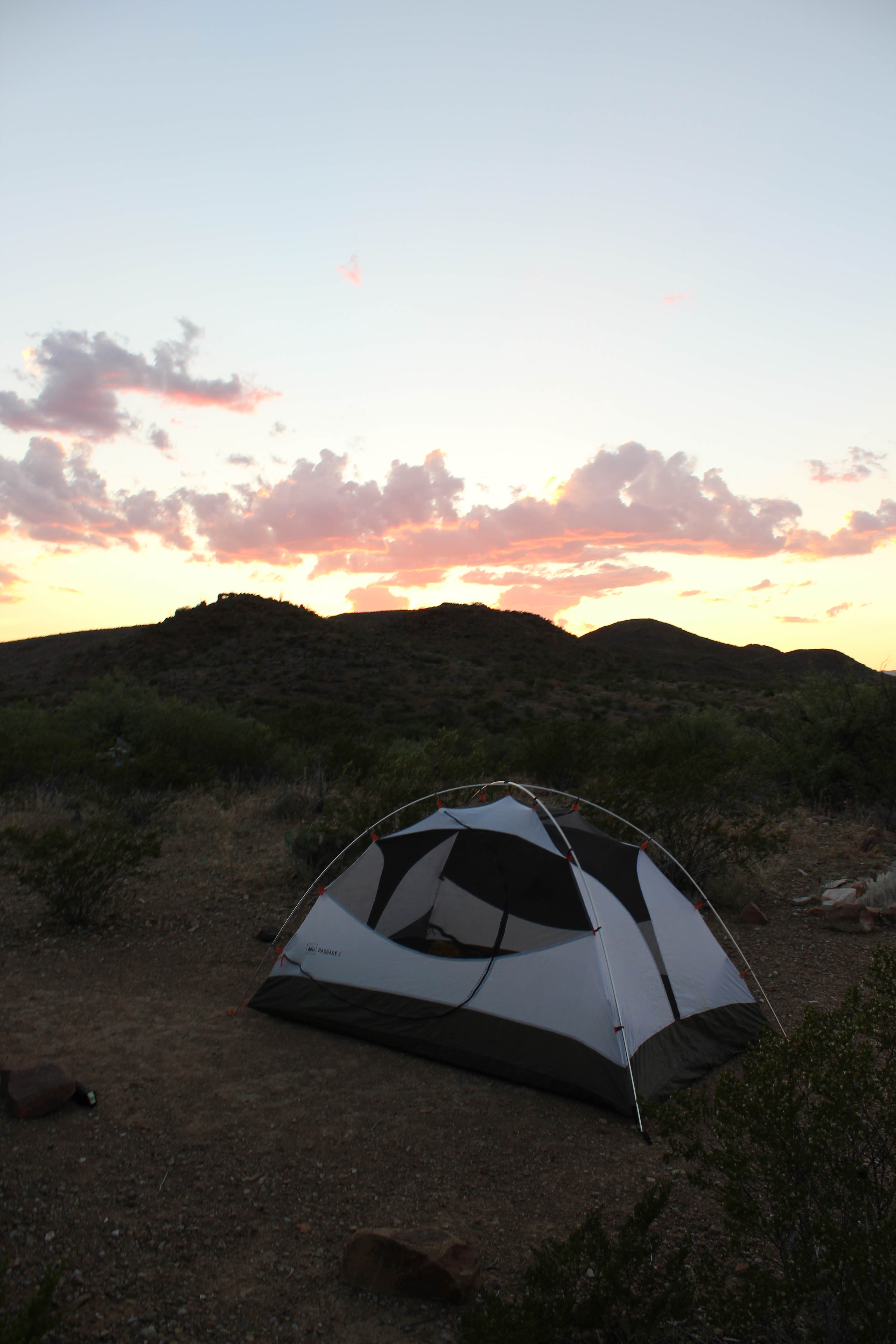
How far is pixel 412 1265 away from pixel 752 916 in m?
5.85

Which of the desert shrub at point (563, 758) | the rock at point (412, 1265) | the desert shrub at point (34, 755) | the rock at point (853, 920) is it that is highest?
the desert shrub at point (34, 755)

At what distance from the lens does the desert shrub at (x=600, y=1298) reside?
2680mm

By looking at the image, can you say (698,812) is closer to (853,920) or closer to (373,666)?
(853,920)

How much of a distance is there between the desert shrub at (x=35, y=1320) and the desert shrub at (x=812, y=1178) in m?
1.99

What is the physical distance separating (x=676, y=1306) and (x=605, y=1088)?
2.17m

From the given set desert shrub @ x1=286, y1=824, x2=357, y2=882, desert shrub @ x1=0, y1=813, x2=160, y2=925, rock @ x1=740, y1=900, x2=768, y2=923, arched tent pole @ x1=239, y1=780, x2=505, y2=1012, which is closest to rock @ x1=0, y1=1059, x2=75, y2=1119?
arched tent pole @ x1=239, y1=780, x2=505, y2=1012

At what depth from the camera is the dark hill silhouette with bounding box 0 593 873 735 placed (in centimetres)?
3272

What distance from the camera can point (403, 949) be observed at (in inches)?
238

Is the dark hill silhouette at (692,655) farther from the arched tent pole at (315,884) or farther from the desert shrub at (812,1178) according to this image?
the desert shrub at (812,1178)

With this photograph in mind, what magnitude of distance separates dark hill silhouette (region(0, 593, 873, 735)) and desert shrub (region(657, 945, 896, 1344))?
52.3ft

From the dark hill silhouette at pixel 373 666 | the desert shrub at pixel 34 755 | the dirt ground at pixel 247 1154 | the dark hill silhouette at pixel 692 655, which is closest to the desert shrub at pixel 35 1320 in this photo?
the dirt ground at pixel 247 1154

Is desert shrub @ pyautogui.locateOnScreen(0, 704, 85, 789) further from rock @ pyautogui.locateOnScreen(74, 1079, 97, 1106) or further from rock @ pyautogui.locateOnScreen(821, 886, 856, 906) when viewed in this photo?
rock @ pyautogui.locateOnScreen(821, 886, 856, 906)

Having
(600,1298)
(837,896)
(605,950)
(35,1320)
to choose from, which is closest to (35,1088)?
(35,1320)

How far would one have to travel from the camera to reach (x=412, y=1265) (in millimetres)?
3268
